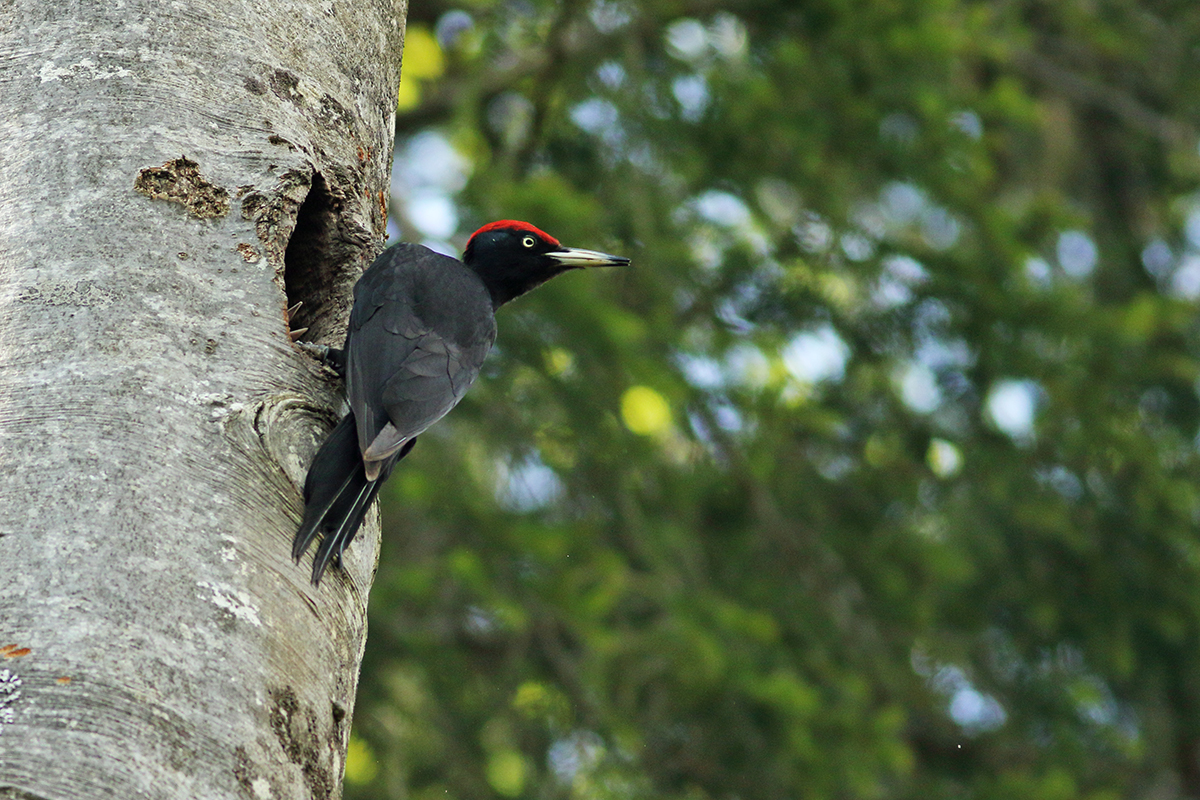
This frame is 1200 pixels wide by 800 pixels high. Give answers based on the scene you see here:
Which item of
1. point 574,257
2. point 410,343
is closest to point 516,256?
point 574,257

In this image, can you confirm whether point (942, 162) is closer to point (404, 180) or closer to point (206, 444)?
point (404, 180)

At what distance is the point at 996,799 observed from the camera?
544cm

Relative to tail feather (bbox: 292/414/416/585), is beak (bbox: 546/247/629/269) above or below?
Answer: below

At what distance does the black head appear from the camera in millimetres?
3982

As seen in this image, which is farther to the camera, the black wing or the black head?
the black head

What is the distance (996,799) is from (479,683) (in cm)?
234

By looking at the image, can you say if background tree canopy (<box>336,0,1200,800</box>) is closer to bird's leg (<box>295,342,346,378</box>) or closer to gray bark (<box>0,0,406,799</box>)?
bird's leg (<box>295,342,346,378</box>)

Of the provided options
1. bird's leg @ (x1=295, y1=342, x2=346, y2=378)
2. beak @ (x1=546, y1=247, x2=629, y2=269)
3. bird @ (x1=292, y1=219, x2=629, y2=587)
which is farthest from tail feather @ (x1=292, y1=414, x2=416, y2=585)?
beak @ (x1=546, y1=247, x2=629, y2=269)

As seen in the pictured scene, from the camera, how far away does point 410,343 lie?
284 centimetres

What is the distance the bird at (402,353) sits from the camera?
191 cm

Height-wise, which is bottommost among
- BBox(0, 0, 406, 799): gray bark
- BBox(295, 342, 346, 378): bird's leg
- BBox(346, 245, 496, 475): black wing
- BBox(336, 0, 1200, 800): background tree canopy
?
BBox(336, 0, 1200, 800): background tree canopy

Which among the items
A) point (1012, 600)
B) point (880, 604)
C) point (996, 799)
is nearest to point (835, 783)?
point (996, 799)

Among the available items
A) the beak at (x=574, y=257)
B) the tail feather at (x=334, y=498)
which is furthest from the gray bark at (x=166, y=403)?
the beak at (x=574, y=257)

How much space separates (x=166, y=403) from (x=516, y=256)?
239 centimetres
